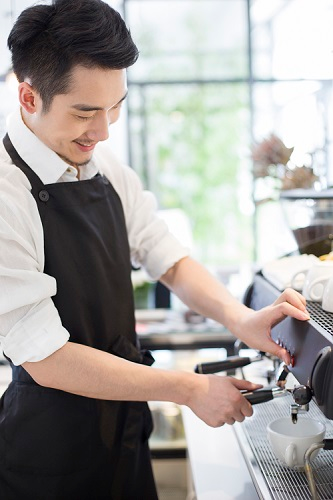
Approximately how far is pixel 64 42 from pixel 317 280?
2.11ft

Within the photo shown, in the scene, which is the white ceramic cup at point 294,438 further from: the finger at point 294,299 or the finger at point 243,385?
the finger at point 294,299

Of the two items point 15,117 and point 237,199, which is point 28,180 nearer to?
point 15,117

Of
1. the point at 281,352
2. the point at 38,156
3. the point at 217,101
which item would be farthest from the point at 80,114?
the point at 217,101

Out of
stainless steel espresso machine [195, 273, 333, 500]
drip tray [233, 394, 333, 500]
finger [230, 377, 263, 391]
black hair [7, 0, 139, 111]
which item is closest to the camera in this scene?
stainless steel espresso machine [195, 273, 333, 500]

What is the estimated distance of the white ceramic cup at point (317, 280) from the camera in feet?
4.23

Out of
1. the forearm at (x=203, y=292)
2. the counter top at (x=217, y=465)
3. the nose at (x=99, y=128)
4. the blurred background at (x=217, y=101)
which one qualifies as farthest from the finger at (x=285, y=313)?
the blurred background at (x=217, y=101)

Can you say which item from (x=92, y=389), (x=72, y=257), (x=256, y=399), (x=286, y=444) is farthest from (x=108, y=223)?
(x=286, y=444)

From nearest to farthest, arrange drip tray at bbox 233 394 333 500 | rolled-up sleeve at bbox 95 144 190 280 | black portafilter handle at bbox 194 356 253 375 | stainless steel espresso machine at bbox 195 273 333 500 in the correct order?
stainless steel espresso machine at bbox 195 273 333 500 < drip tray at bbox 233 394 333 500 < black portafilter handle at bbox 194 356 253 375 < rolled-up sleeve at bbox 95 144 190 280

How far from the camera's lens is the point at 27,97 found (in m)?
1.39

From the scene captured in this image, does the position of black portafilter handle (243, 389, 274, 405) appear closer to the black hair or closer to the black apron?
the black apron

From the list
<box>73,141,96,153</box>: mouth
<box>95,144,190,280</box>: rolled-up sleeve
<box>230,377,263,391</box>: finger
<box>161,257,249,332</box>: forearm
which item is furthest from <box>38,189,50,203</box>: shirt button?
<box>230,377,263,391</box>: finger

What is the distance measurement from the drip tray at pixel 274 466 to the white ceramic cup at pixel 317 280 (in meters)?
0.27

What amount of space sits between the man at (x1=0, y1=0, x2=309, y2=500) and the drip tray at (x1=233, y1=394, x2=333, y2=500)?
3.5 inches

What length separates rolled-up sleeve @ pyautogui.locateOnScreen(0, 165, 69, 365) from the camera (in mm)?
1291
